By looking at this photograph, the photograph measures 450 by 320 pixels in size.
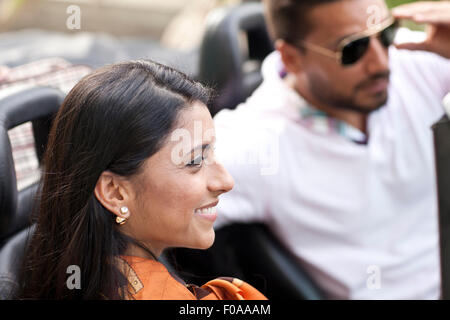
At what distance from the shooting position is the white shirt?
1.29 m

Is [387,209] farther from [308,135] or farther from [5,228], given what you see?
[5,228]

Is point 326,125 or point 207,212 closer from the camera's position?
point 207,212

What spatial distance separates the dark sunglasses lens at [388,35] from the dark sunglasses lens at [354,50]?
3cm

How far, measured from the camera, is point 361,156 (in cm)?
132

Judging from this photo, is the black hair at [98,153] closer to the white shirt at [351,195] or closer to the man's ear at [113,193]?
the man's ear at [113,193]

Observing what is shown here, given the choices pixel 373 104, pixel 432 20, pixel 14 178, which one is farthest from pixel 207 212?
pixel 373 104

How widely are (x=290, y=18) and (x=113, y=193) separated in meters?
0.87

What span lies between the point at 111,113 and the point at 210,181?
0.41 ft

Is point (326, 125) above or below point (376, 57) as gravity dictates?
below

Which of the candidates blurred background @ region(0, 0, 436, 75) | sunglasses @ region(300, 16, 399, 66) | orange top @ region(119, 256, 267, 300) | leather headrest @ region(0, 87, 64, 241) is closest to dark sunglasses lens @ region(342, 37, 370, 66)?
sunglasses @ region(300, 16, 399, 66)

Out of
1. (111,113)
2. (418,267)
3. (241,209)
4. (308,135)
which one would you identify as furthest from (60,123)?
(418,267)

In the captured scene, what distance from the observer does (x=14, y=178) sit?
834mm

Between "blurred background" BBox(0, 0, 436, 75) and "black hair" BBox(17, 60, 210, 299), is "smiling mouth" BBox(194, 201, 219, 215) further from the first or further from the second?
"blurred background" BBox(0, 0, 436, 75)

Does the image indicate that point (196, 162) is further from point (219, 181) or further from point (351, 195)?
point (351, 195)
